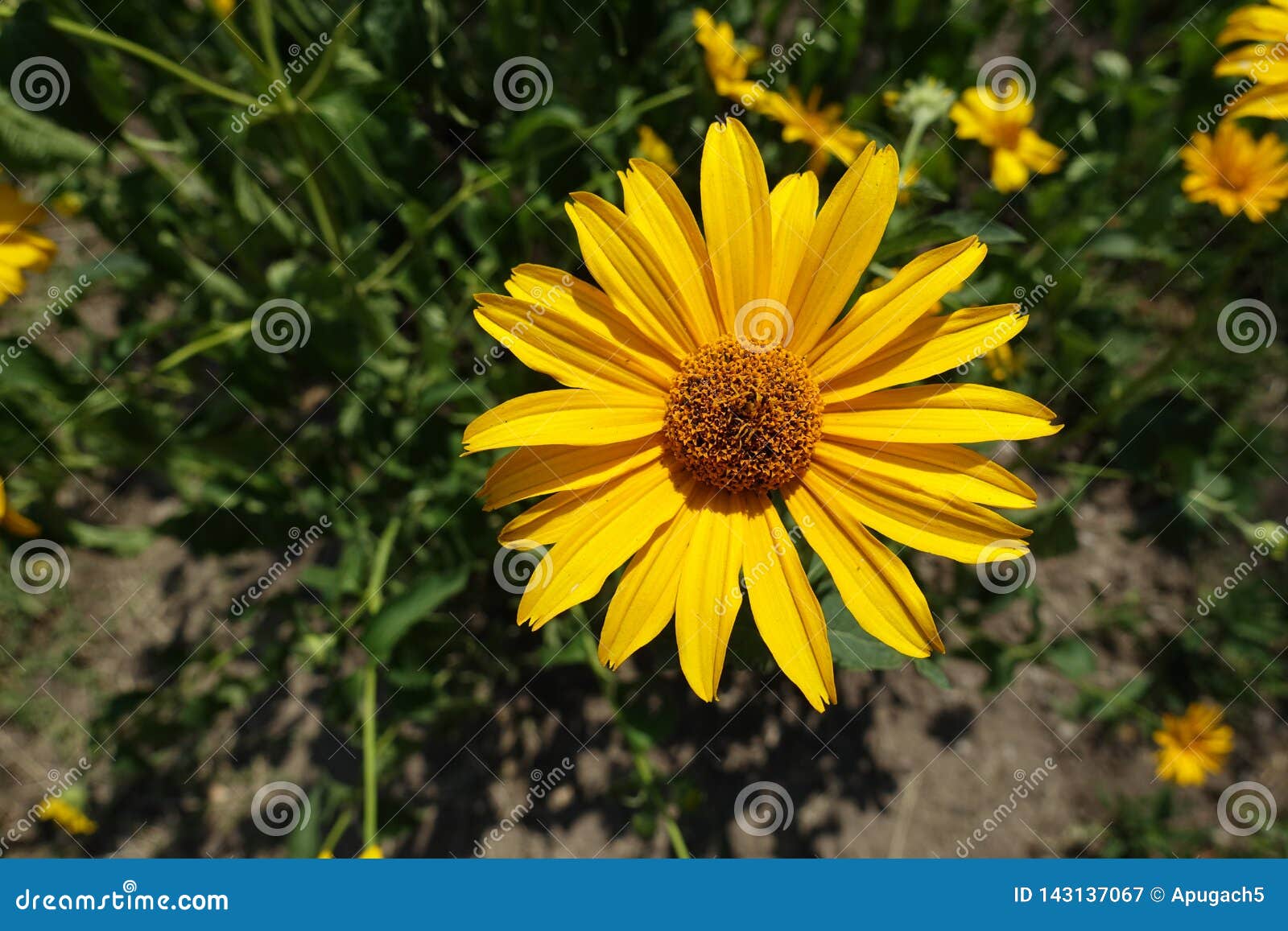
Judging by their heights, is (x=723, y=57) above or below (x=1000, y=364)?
above

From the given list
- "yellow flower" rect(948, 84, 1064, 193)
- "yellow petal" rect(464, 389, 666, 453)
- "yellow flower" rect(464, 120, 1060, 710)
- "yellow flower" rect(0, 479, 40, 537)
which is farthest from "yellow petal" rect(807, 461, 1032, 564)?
"yellow flower" rect(0, 479, 40, 537)

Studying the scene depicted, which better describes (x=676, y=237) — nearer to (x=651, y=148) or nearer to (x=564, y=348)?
(x=564, y=348)

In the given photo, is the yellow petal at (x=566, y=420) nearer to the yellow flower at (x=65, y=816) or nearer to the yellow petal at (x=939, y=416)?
the yellow petal at (x=939, y=416)

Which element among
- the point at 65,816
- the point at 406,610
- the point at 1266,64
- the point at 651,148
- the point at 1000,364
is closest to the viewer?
the point at 1266,64

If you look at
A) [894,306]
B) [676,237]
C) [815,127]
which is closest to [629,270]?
[676,237]

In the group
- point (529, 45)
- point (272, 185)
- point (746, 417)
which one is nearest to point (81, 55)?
point (272, 185)

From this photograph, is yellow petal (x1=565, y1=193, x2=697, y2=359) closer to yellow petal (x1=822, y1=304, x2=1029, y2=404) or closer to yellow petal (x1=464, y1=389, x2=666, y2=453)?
yellow petal (x1=464, y1=389, x2=666, y2=453)
